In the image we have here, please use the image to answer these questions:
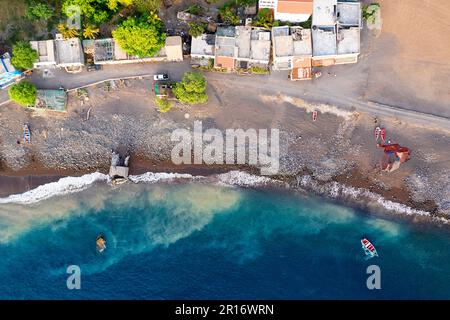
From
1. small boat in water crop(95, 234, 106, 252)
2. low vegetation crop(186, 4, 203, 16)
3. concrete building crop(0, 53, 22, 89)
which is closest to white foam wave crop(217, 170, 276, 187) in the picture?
small boat in water crop(95, 234, 106, 252)

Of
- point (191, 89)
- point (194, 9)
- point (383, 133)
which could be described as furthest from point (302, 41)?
point (383, 133)

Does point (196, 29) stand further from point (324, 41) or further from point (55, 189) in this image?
point (55, 189)

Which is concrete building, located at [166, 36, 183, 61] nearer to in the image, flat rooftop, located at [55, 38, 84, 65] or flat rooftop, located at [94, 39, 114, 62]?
flat rooftop, located at [94, 39, 114, 62]

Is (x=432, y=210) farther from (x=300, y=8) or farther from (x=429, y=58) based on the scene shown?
(x=300, y=8)

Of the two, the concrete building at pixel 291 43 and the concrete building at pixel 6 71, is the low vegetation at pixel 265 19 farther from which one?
the concrete building at pixel 6 71

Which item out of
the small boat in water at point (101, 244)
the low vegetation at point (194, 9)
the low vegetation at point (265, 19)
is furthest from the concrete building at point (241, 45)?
the small boat in water at point (101, 244)
